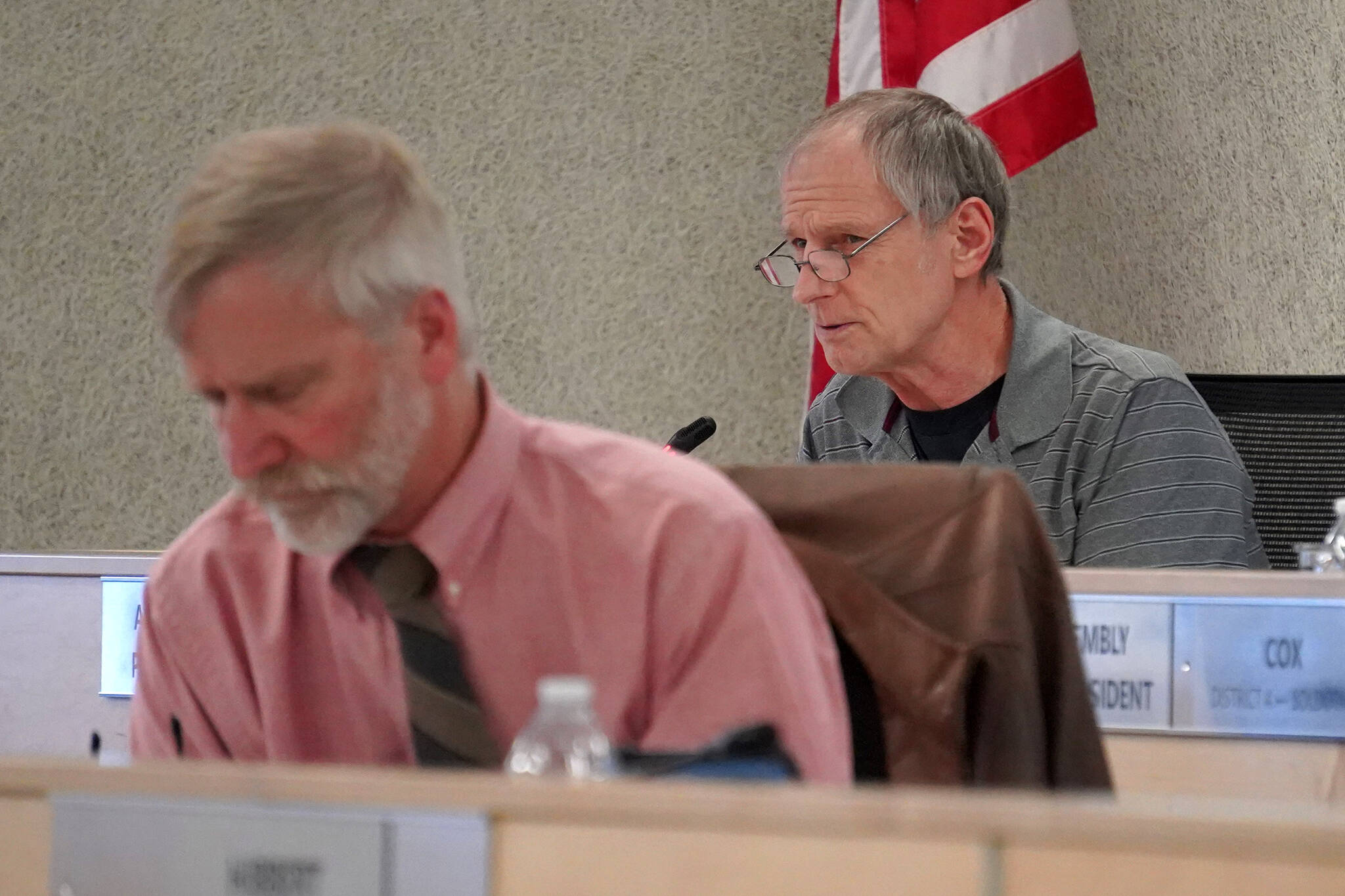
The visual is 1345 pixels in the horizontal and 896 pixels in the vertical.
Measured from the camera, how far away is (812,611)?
970mm

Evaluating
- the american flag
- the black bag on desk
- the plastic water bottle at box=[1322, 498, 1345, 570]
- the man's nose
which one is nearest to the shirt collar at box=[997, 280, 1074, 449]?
the plastic water bottle at box=[1322, 498, 1345, 570]

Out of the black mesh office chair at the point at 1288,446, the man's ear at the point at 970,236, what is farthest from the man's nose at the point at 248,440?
the black mesh office chair at the point at 1288,446

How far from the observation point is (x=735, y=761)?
0.65 m

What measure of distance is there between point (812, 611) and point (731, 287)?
1.99 m

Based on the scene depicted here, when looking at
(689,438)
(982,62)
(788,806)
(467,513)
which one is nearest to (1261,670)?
(689,438)

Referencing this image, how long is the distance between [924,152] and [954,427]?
0.35 metres

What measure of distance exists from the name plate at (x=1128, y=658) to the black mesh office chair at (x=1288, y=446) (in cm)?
83

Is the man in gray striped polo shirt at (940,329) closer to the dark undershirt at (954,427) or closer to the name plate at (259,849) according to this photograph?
the dark undershirt at (954,427)

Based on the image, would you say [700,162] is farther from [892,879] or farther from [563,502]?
[892,879]

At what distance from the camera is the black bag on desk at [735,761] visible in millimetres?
644

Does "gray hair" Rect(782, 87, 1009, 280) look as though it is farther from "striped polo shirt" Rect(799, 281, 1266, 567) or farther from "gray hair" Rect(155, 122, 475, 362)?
"gray hair" Rect(155, 122, 475, 362)

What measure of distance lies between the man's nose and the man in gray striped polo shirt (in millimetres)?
1081

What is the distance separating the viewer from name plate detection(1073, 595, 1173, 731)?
127cm

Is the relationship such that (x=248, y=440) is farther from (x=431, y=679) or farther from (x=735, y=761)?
(x=735, y=761)
